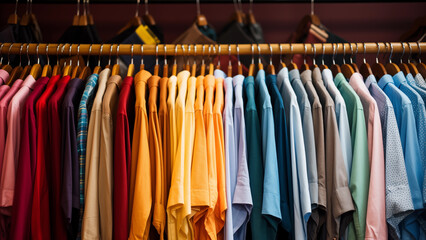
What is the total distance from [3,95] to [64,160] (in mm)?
386

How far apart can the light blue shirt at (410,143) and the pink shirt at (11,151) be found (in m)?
1.34

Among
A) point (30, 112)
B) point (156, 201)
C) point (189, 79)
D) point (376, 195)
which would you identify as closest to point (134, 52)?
point (189, 79)

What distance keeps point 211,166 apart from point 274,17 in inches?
54.4

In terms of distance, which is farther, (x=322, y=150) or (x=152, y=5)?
(x=152, y=5)

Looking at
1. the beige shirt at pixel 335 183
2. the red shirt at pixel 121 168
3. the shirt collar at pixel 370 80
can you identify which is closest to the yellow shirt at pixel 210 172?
the red shirt at pixel 121 168

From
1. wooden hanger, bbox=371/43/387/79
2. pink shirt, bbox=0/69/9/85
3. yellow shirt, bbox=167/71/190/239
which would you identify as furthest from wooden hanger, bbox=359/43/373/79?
pink shirt, bbox=0/69/9/85

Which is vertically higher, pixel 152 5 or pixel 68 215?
pixel 152 5

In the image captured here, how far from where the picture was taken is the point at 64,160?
1.57 meters

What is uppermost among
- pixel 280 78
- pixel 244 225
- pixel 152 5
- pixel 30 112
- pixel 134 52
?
pixel 152 5

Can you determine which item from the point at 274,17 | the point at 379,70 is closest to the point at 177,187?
the point at 379,70

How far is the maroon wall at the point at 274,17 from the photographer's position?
2.65 metres

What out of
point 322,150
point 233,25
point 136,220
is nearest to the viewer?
point 136,220

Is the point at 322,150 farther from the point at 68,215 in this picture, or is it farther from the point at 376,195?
the point at 68,215

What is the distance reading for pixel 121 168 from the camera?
1.54 meters
